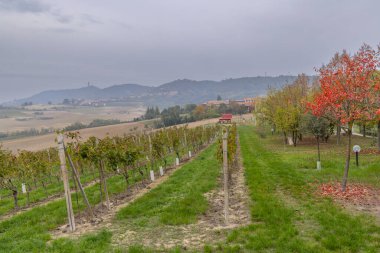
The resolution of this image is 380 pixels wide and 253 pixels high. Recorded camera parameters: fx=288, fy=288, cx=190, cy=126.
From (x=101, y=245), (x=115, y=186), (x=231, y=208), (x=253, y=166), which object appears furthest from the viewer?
(x=253, y=166)

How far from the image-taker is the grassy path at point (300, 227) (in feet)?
21.0

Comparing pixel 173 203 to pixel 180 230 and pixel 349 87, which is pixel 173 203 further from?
pixel 349 87

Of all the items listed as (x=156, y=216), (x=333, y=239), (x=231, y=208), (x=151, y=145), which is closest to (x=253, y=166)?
(x=151, y=145)

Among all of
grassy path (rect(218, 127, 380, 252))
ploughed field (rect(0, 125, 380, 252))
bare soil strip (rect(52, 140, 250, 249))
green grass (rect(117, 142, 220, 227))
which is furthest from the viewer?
green grass (rect(117, 142, 220, 227))

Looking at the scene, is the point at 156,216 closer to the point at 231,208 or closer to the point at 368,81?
the point at 231,208

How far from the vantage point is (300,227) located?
24.8 ft

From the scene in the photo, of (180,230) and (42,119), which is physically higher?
(42,119)

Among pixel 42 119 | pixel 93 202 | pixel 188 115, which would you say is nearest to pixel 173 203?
pixel 93 202

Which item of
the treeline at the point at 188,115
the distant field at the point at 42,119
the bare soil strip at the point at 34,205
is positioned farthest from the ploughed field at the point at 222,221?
the distant field at the point at 42,119

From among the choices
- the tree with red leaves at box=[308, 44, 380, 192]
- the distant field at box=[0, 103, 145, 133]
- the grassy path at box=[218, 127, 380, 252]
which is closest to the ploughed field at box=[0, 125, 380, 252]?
the grassy path at box=[218, 127, 380, 252]

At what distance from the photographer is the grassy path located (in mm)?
6414

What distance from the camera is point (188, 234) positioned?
7605 mm

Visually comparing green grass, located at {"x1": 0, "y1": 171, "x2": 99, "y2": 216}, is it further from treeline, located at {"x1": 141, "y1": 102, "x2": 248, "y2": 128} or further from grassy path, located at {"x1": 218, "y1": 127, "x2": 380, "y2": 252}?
treeline, located at {"x1": 141, "y1": 102, "x2": 248, "y2": 128}

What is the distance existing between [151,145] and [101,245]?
10.3m
